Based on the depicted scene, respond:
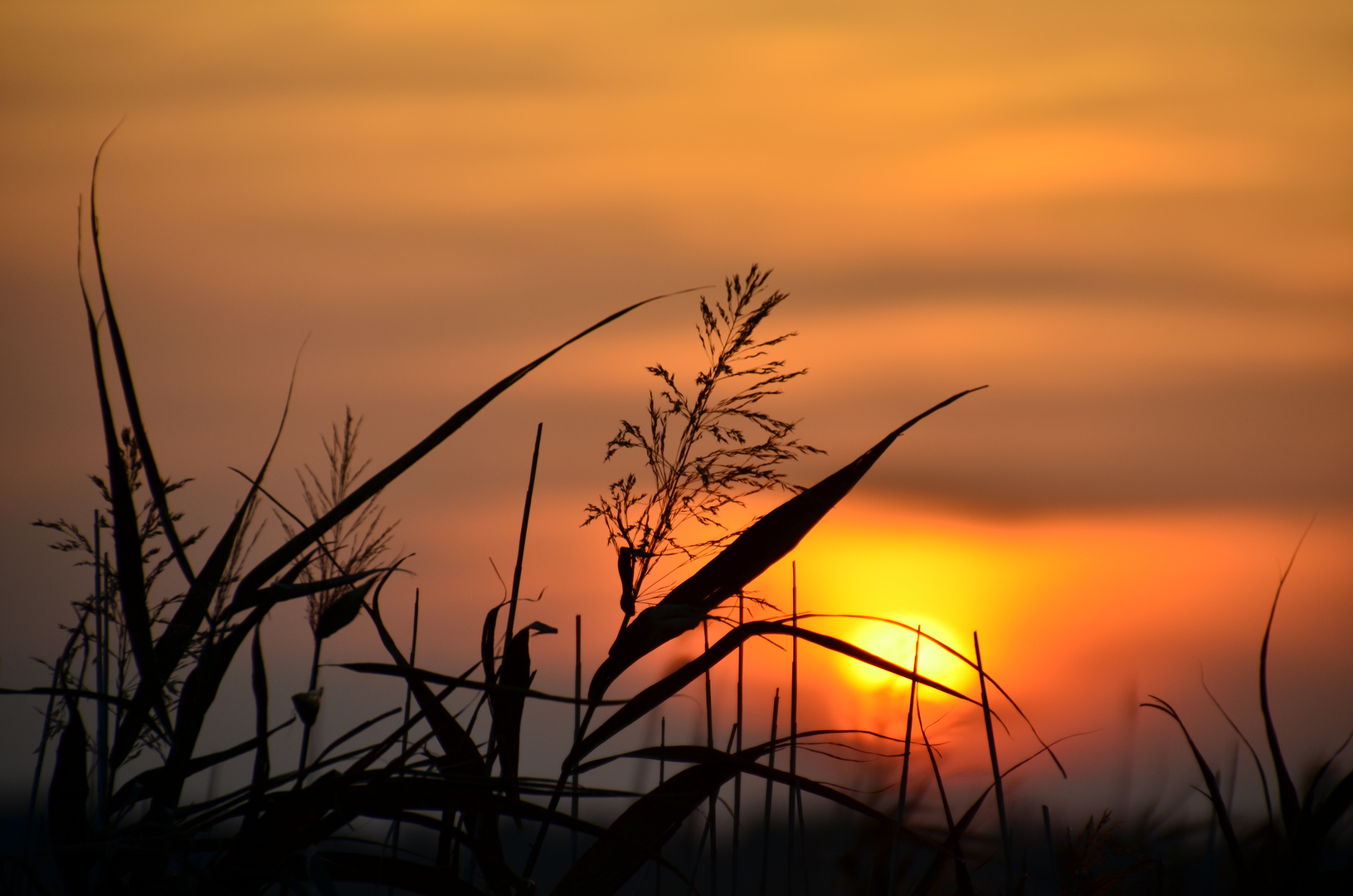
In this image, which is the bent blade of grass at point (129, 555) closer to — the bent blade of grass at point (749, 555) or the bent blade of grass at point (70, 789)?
the bent blade of grass at point (70, 789)

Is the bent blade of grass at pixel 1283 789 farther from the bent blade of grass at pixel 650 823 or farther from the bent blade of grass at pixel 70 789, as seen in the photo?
the bent blade of grass at pixel 70 789

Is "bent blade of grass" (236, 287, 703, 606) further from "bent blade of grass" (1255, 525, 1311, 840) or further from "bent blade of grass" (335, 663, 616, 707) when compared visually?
"bent blade of grass" (1255, 525, 1311, 840)

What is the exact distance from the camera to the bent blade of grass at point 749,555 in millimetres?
1038

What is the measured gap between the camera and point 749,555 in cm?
106

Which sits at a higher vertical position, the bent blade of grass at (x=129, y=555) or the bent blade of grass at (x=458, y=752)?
the bent blade of grass at (x=129, y=555)

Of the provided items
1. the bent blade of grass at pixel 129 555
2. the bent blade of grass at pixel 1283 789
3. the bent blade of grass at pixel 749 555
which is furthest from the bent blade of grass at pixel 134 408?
the bent blade of grass at pixel 1283 789

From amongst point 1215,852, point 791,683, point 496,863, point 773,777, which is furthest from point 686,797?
point 1215,852

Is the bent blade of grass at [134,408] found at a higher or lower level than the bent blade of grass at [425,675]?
higher

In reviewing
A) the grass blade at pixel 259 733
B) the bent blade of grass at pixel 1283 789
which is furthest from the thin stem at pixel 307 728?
the bent blade of grass at pixel 1283 789

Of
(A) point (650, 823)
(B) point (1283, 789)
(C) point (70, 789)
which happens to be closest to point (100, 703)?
(C) point (70, 789)

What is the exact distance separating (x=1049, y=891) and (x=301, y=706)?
66.6 inches

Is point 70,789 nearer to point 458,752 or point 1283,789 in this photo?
point 458,752

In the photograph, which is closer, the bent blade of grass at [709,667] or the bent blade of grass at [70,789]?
the bent blade of grass at [709,667]

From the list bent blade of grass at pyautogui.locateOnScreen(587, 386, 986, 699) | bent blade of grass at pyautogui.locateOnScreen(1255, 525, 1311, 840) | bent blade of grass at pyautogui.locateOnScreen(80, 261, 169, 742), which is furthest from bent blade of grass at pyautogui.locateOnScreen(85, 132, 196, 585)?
bent blade of grass at pyautogui.locateOnScreen(1255, 525, 1311, 840)
